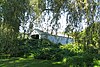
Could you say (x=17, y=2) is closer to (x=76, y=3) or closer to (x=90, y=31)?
(x=76, y=3)

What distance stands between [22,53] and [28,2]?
9.63 metres

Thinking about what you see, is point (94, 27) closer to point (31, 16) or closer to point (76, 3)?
point (76, 3)

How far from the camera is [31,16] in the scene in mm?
10469

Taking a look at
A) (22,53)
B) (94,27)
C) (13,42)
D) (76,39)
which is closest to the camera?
(94,27)

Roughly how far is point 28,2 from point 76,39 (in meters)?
2.53

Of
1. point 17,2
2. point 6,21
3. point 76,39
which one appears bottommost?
point 76,39

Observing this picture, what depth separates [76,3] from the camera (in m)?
9.25

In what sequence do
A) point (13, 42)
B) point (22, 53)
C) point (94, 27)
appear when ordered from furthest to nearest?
1. point (22, 53)
2. point (13, 42)
3. point (94, 27)

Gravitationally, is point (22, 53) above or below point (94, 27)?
below

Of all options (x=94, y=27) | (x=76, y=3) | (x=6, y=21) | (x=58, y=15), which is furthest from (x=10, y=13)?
(x=94, y=27)

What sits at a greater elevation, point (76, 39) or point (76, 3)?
point (76, 3)

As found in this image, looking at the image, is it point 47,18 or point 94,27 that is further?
point 47,18

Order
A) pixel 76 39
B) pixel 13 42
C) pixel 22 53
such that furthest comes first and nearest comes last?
1. pixel 22 53
2. pixel 13 42
3. pixel 76 39

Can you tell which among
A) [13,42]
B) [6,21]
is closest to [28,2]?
[6,21]
